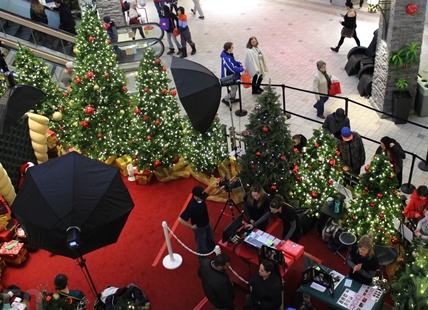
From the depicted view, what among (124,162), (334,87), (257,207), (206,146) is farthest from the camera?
(334,87)

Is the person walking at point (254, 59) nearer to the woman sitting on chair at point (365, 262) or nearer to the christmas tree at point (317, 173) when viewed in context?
the christmas tree at point (317, 173)

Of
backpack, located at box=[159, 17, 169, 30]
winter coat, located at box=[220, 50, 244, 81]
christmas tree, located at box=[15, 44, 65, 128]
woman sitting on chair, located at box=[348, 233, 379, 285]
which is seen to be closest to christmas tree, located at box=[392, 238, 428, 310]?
woman sitting on chair, located at box=[348, 233, 379, 285]

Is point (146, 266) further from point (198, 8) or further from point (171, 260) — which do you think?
point (198, 8)

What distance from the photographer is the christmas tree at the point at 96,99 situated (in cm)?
879

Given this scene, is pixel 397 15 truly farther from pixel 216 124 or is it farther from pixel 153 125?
pixel 153 125

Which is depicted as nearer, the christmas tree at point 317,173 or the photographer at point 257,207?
the photographer at point 257,207

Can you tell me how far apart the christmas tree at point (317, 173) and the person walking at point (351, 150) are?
590 mm


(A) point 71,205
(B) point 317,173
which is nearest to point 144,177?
(B) point 317,173

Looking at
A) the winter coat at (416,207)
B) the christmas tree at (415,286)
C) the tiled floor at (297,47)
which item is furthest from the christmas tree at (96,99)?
the christmas tree at (415,286)

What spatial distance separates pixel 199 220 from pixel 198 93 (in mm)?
1833

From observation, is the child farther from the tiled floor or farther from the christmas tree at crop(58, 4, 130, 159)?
the christmas tree at crop(58, 4, 130, 159)

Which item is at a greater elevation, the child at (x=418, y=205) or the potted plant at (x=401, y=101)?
the child at (x=418, y=205)

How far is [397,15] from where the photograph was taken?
978cm

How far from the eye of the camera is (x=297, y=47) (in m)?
14.0
